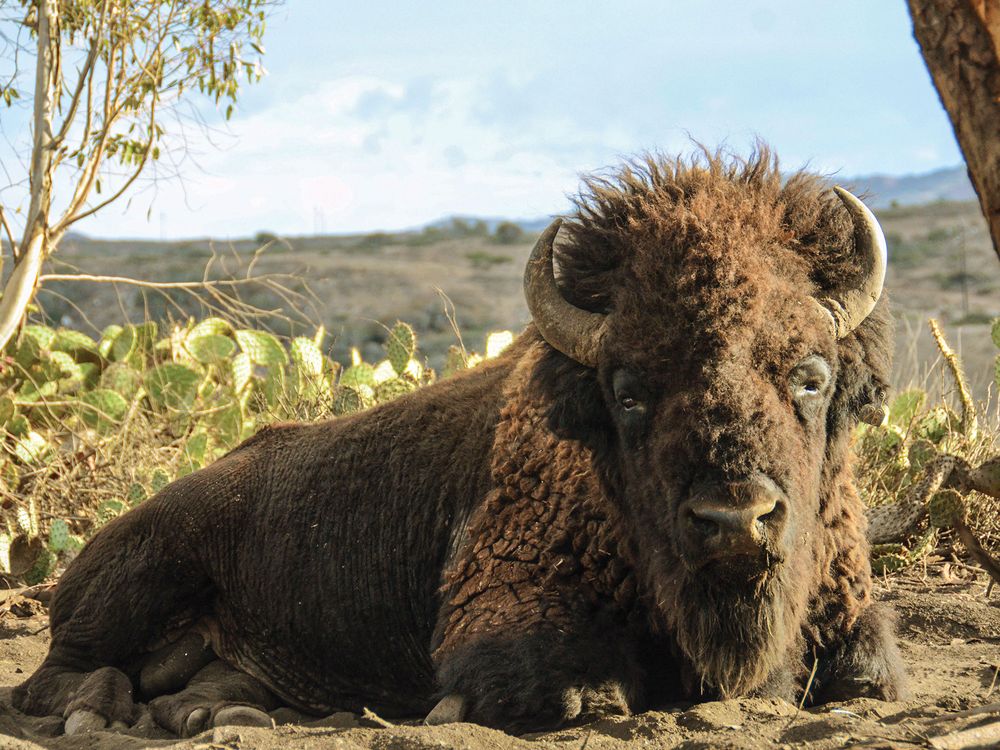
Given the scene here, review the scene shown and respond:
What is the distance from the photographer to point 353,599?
5.74 meters

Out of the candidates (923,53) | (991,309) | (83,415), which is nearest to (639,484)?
(923,53)

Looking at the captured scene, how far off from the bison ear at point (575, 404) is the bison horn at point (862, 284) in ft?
3.17

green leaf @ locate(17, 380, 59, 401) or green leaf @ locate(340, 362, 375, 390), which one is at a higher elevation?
green leaf @ locate(340, 362, 375, 390)

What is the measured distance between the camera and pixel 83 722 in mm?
5426

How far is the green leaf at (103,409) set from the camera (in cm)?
955

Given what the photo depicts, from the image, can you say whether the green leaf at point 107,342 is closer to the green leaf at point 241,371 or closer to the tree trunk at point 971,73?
the green leaf at point 241,371

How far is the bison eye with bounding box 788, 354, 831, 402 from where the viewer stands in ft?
13.9

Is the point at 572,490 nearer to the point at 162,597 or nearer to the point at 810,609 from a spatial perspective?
the point at 810,609

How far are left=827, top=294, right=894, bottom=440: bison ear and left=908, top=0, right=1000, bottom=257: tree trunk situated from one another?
119 cm

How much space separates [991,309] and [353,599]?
97.0ft

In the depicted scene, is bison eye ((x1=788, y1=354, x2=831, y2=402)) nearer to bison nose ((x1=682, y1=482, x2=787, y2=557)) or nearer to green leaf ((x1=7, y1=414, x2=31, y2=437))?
bison nose ((x1=682, y1=482, x2=787, y2=557))

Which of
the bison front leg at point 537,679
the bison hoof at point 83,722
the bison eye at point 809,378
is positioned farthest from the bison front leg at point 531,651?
the bison hoof at point 83,722

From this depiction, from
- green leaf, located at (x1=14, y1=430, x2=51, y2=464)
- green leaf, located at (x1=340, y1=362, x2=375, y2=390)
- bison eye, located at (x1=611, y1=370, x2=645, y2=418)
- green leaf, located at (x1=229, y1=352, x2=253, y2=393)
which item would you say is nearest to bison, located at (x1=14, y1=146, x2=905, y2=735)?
bison eye, located at (x1=611, y1=370, x2=645, y2=418)

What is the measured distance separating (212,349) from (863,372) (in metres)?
7.18
